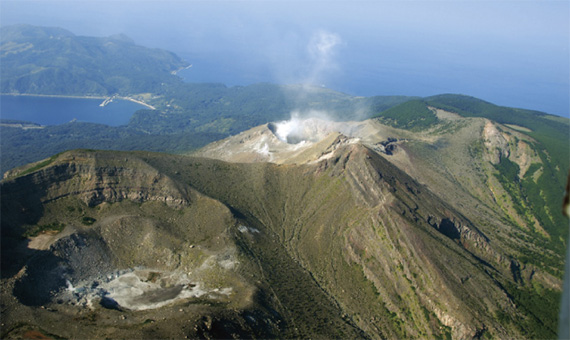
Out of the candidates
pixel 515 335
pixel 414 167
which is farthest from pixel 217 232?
pixel 414 167

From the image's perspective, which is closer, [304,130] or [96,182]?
[96,182]

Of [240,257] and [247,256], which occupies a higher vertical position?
[240,257]

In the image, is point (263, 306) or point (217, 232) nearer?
point (263, 306)

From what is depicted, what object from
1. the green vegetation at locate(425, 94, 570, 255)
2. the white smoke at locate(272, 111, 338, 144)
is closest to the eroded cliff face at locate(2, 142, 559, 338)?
the green vegetation at locate(425, 94, 570, 255)

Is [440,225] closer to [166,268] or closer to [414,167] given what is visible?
[414,167]

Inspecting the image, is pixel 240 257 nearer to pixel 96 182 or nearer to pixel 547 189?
pixel 96 182

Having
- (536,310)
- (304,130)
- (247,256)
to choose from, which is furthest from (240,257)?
(304,130)

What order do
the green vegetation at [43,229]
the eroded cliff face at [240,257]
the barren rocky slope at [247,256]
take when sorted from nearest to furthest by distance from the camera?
the barren rocky slope at [247,256], the eroded cliff face at [240,257], the green vegetation at [43,229]

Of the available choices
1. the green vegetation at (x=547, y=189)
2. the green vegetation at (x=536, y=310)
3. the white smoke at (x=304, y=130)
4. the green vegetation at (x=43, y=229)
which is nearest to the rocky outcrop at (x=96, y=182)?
the green vegetation at (x=43, y=229)

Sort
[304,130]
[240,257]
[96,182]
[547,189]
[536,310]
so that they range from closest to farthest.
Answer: [240,257]
[536,310]
[96,182]
[547,189]
[304,130]

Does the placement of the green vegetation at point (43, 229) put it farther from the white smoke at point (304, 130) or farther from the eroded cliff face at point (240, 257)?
the white smoke at point (304, 130)

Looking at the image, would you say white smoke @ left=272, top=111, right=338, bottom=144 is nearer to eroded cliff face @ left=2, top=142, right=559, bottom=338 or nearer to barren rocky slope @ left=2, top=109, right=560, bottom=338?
barren rocky slope @ left=2, top=109, right=560, bottom=338
